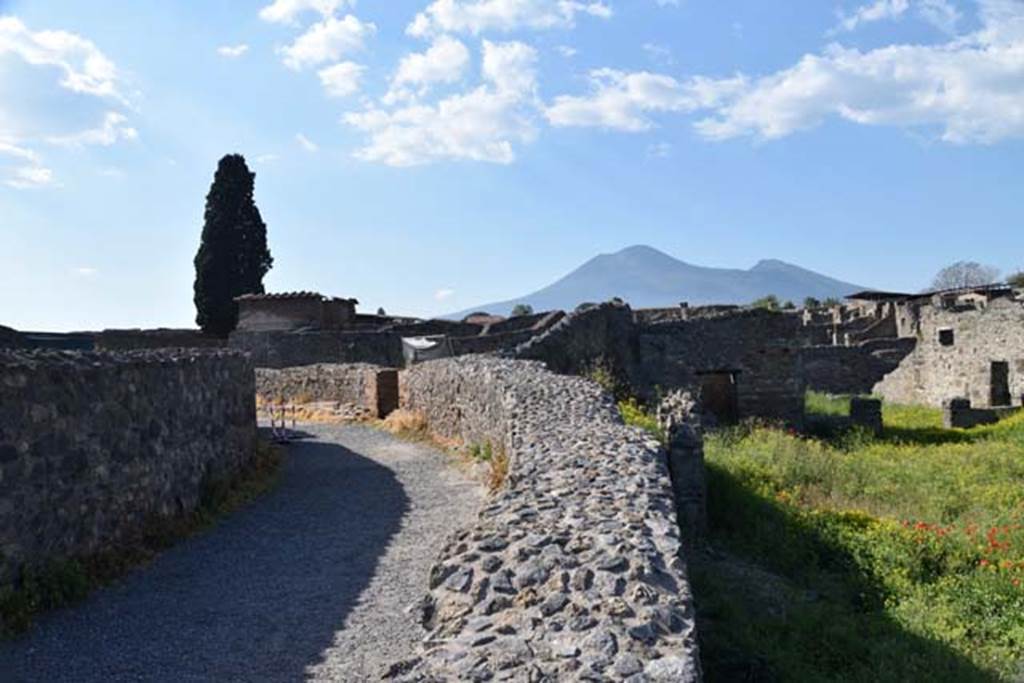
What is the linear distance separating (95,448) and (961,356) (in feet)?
84.4

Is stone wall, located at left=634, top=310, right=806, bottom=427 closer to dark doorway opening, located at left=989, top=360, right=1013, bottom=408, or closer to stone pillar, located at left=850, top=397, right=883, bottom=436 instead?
stone pillar, located at left=850, top=397, right=883, bottom=436

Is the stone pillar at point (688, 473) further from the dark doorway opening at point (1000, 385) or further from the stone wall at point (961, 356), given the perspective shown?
the dark doorway opening at point (1000, 385)

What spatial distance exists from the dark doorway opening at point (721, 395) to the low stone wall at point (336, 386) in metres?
7.05

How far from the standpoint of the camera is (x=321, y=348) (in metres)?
28.9

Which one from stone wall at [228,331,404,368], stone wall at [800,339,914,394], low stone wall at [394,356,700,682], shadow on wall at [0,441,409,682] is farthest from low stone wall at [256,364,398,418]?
stone wall at [800,339,914,394]

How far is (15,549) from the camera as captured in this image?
648cm

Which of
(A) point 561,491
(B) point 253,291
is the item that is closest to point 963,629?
(A) point 561,491

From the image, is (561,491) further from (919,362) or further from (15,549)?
(919,362)

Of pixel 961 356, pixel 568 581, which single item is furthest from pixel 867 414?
pixel 568 581

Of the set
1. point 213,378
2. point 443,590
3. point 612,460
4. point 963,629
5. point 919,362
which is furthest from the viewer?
point 919,362

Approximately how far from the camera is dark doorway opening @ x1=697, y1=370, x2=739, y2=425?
21.7 m

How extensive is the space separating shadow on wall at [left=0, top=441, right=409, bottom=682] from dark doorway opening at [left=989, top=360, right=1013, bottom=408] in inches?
837

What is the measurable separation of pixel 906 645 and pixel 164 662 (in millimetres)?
5244

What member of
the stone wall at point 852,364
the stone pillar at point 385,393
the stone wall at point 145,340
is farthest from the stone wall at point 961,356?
the stone wall at point 145,340
